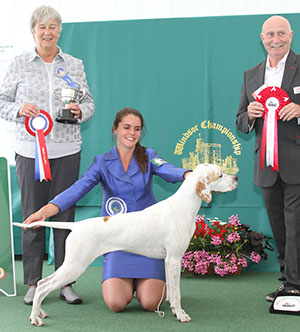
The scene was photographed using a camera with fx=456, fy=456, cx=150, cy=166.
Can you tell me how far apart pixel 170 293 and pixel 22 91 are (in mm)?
1795

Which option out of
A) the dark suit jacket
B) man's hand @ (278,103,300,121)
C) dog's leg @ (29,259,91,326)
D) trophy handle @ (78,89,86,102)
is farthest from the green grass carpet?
trophy handle @ (78,89,86,102)

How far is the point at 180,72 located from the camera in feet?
15.4

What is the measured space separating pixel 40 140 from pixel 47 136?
0.14m

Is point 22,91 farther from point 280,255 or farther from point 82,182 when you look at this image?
point 280,255

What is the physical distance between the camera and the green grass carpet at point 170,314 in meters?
2.80

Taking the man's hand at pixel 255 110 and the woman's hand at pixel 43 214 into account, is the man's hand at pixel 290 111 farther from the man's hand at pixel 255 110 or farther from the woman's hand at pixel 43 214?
the woman's hand at pixel 43 214

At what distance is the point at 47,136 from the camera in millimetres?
3391

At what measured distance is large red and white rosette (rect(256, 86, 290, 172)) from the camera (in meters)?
3.13

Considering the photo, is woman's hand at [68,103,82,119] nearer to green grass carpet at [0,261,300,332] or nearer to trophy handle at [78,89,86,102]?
trophy handle at [78,89,86,102]

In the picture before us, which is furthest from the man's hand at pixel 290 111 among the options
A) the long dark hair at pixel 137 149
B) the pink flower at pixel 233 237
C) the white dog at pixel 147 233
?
the pink flower at pixel 233 237

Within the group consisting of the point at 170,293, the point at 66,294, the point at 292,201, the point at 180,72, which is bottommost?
the point at 66,294

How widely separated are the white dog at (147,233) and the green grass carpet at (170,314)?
18 cm

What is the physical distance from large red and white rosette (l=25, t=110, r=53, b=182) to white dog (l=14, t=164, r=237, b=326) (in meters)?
0.67

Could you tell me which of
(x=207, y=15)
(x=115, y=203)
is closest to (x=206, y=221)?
(x=115, y=203)
